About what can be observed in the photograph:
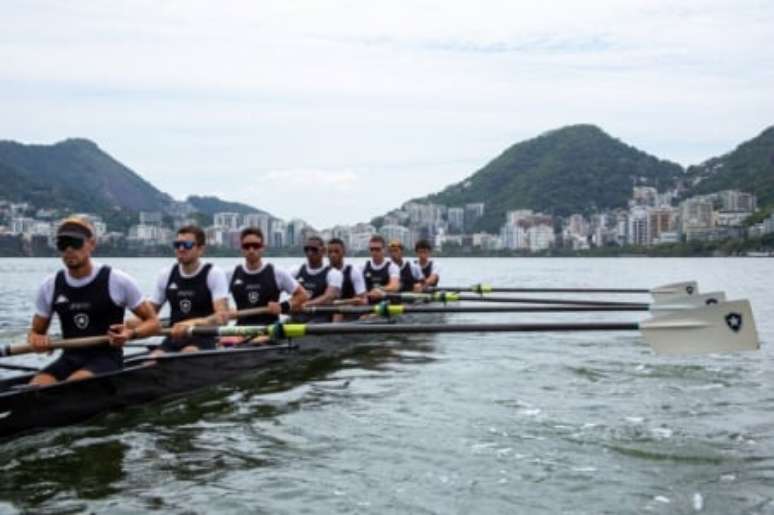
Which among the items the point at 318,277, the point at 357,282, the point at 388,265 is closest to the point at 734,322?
the point at 318,277

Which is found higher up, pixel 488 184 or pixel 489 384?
pixel 488 184

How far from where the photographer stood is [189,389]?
9836mm

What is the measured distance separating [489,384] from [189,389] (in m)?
3.79

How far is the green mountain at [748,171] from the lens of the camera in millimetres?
167500

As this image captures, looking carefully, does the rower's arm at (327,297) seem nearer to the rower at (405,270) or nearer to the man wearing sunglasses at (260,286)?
the man wearing sunglasses at (260,286)

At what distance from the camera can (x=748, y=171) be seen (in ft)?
592

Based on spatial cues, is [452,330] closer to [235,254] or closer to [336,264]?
[336,264]

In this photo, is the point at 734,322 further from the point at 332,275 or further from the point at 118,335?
the point at 332,275

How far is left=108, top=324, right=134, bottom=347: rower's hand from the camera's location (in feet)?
26.2

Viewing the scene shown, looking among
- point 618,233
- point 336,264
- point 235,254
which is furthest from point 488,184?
point 336,264

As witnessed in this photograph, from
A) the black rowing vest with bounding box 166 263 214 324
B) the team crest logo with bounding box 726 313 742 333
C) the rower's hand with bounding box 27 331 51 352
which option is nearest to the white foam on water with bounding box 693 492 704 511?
the team crest logo with bounding box 726 313 742 333

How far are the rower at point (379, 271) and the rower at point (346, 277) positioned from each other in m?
1.59

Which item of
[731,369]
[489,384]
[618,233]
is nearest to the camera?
[489,384]

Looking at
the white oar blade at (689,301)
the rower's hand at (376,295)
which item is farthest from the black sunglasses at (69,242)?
the rower's hand at (376,295)
